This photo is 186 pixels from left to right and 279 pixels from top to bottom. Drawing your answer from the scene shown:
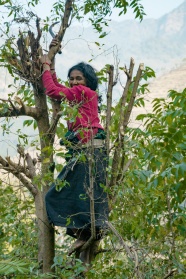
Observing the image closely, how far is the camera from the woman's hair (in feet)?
12.7

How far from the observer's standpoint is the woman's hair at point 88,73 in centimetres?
387

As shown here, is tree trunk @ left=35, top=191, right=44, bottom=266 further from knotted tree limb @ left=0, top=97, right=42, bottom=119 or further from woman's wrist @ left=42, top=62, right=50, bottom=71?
woman's wrist @ left=42, top=62, right=50, bottom=71

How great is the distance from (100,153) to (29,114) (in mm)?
662

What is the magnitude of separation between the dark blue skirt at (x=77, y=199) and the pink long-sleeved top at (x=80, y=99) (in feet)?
0.67

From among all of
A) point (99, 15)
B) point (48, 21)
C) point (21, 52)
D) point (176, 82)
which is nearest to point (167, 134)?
point (21, 52)

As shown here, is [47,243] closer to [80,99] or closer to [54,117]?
[54,117]

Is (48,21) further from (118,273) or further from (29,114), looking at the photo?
(118,273)

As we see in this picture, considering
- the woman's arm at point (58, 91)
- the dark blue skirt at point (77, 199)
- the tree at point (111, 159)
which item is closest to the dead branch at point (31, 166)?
the tree at point (111, 159)

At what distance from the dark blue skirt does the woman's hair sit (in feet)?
1.99

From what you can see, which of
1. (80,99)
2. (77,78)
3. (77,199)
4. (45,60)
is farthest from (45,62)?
(77,199)

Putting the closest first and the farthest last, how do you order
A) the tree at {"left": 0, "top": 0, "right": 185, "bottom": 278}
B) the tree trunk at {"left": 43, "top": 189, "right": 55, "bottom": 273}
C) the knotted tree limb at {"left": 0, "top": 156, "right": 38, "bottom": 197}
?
the tree at {"left": 0, "top": 0, "right": 185, "bottom": 278}
the knotted tree limb at {"left": 0, "top": 156, "right": 38, "bottom": 197}
the tree trunk at {"left": 43, "top": 189, "right": 55, "bottom": 273}

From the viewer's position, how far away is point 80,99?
143 inches

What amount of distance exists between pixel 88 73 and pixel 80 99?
0.33 m

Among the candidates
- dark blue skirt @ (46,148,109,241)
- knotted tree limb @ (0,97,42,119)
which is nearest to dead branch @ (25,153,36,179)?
dark blue skirt @ (46,148,109,241)
